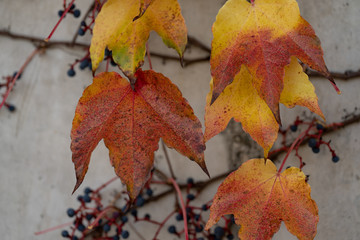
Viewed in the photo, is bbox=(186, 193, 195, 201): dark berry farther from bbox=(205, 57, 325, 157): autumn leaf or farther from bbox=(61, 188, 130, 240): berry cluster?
bbox=(205, 57, 325, 157): autumn leaf

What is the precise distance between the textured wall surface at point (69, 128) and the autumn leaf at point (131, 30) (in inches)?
12.3

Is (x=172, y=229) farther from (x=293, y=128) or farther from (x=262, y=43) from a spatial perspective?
(x=262, y=43)

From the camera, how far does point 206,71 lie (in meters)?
0.88

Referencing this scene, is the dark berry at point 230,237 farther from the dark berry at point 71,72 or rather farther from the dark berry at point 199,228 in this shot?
the dark berry at point 71,72

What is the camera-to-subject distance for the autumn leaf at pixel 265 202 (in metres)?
0.56

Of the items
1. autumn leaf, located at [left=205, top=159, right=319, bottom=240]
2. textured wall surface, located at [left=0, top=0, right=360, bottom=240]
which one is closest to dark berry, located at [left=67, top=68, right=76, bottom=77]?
textured wall surface, located at [left=0, top=0, right=360, bottom=240]

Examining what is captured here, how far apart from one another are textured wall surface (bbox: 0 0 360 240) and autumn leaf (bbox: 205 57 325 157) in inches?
11.4

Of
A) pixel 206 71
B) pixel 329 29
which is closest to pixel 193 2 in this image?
pixel 206 71

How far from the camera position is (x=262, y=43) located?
1.67ft

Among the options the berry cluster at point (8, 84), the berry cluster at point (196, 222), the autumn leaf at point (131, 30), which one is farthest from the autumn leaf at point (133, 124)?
the berry cluster at point (8, 84)

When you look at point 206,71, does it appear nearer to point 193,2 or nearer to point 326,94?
point 193,2

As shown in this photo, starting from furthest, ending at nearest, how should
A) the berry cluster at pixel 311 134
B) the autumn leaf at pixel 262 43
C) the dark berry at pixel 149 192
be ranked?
the dark berry at pixel 149 192 → the berry cluster at pixel 311 134 → the autumn leaf at pixel 262 43

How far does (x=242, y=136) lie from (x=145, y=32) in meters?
0.41

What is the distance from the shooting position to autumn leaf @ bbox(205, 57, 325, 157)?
1.77 feet
